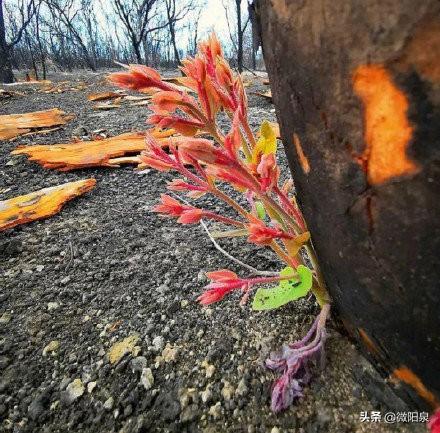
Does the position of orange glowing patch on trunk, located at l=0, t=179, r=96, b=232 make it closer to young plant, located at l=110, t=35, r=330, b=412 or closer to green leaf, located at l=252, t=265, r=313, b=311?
young plant, located at l=110, t=35, r=330, b=412

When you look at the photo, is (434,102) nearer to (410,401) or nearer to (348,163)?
(348,163)

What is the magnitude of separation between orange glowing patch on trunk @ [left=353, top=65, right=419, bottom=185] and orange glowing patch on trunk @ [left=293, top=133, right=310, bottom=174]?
14 centimetres

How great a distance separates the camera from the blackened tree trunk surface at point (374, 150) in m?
0.44

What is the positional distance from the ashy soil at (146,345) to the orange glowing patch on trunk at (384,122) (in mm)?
526

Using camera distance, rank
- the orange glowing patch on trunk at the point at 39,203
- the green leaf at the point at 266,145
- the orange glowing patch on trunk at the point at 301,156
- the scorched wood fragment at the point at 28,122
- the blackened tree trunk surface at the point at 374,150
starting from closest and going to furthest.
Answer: the blackened tree trunk surface at the point at 374,150
the orange glowing patch on trunk at the point at 301,156
the green leaf at the point at 266,145
the orange glowing patch on trunk at the point at 39,203
the scorched wood fragment at the point at 28,122

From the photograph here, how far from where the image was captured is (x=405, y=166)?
49 cm

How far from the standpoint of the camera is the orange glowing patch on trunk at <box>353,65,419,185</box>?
→ 0.46 meters

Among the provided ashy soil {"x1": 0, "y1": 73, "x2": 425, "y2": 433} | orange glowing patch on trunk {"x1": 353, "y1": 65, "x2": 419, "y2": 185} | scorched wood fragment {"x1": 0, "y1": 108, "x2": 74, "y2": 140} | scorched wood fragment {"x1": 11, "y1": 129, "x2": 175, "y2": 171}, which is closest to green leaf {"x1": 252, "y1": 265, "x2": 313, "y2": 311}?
ashy soil {"x1": 0, "y1": 73, "x2": 425, "y2": 433}

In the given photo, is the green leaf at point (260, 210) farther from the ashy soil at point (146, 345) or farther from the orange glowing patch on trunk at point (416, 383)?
the orange glowing patch on trunk at point (416, 383)

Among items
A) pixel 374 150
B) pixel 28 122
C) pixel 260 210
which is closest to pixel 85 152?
pixel 28 122

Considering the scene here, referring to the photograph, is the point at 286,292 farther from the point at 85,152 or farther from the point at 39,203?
the point at 85,152

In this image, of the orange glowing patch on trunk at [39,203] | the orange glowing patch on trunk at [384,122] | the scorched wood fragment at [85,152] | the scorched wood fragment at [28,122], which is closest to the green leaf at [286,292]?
the orange glowing patch on trunk at [384,122]

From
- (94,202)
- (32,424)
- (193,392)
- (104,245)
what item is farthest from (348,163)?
(94,202)

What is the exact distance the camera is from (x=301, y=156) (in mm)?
654
